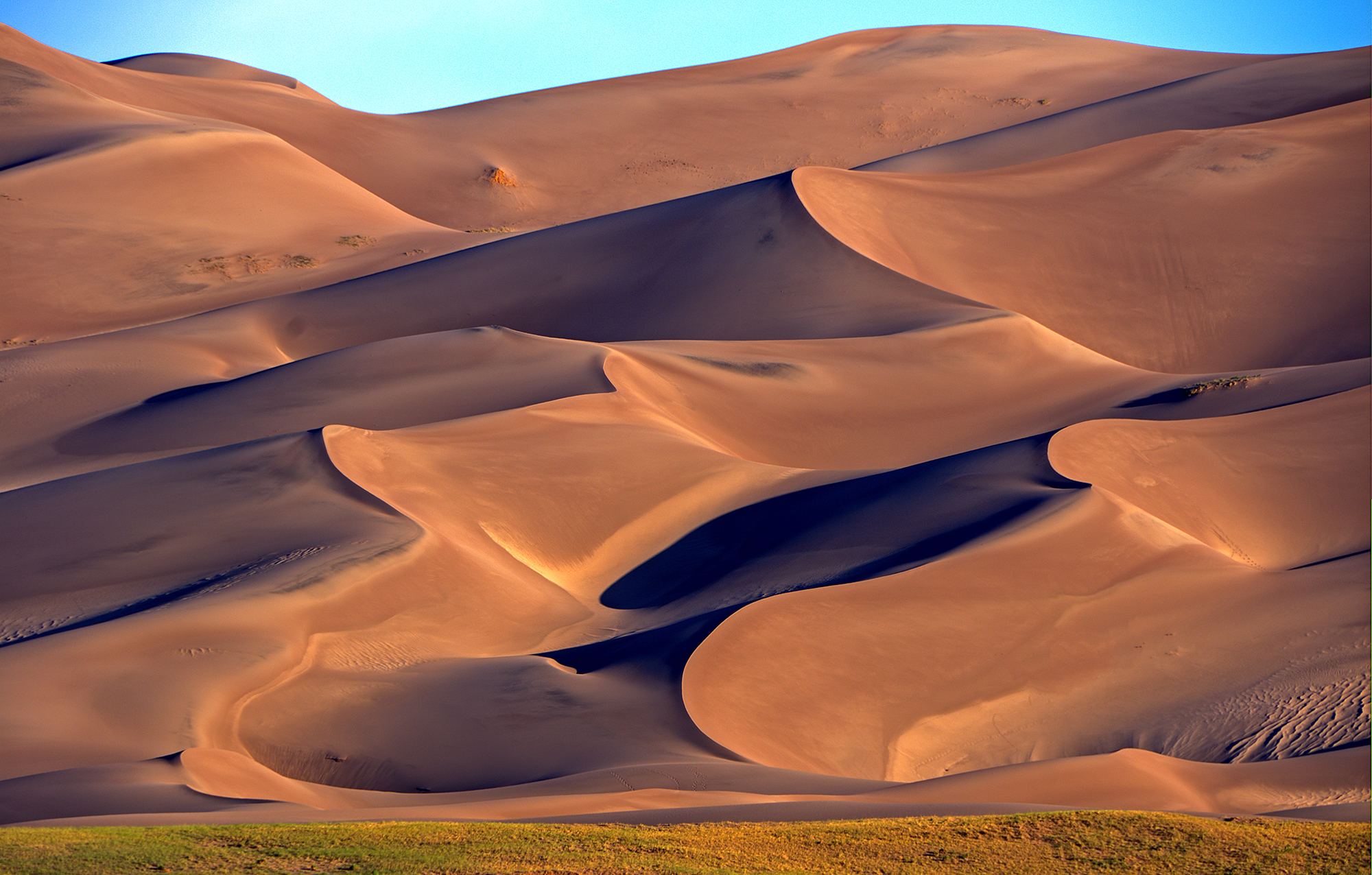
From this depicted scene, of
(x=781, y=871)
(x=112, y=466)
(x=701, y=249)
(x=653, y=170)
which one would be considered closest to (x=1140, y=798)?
(x=781, y=871)

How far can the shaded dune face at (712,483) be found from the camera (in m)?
10.1

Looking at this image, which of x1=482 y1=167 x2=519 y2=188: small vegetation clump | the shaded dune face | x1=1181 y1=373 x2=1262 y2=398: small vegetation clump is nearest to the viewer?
the shaded dune face

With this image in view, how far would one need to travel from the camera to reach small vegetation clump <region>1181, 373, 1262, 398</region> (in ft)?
58.2

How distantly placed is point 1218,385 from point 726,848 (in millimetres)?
13471

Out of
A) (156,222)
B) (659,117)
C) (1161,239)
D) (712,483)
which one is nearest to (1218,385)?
(712,483)

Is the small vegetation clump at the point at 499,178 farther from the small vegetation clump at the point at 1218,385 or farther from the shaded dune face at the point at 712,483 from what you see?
the small vegetation clump at the point at 1218,385

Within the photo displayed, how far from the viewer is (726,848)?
659cm

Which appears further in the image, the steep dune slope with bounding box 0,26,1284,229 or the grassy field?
the steep dune slope with bounding box 0,26,1284,229

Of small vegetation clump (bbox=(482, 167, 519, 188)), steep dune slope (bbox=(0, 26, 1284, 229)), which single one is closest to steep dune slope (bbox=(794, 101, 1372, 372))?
steep dune slope (bbox=(0, 26, 1284, 229))

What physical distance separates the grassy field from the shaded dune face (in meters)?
0.84

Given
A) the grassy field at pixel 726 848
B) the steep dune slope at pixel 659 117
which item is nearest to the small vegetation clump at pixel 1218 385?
the grassy field at pixel 726 848

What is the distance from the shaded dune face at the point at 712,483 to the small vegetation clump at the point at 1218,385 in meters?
0.09

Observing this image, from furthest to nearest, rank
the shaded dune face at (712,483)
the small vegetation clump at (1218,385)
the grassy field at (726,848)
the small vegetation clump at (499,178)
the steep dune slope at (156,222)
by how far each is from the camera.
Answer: the small vegetation clump at (499,178) < the steep dune slope at (156,222) < the small vegetation clump at (1218,385) < the shaded dune face at (712,483) < the grassy field at (726,848)

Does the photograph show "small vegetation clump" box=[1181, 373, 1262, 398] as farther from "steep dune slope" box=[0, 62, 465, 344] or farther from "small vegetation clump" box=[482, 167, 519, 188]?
"small vegetation clump" box=[482, 167, 519, 188]
